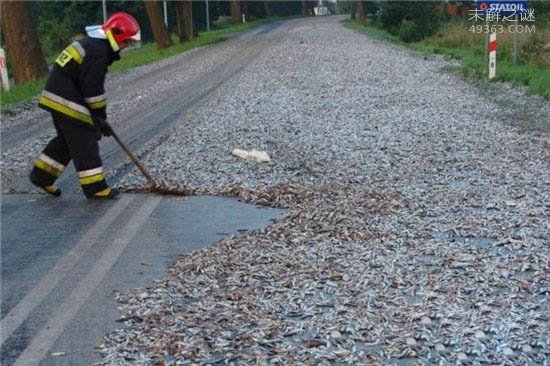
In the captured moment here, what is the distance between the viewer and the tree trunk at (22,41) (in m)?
21.0

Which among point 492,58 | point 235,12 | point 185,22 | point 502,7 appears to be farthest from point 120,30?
point 235,12

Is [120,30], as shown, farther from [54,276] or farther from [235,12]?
[235,12]

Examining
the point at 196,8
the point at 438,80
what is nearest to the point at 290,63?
the point at 438,80

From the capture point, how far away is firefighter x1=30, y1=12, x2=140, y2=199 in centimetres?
822

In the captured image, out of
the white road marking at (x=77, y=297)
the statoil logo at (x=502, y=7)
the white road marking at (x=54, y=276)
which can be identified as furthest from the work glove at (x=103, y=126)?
the statoil logo at (x=502, y=7)

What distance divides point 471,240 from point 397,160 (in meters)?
3.30

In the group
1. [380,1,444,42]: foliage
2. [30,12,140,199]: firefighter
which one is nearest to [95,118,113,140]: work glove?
[30,12,140,199]: firefighter

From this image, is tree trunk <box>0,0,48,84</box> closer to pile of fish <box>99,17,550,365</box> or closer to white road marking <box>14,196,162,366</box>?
pile of fish <box>99,17,550,365</box>

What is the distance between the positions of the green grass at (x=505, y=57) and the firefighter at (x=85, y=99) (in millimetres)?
9941

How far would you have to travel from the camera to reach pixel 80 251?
6.62 m

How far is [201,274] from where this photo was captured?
5.86 m

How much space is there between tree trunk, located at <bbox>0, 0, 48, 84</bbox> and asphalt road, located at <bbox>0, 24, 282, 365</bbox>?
12.2 meters

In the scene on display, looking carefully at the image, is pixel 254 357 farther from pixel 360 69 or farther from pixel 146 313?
pixel 360 69

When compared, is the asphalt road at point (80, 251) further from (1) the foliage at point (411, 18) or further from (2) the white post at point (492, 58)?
(1) the foliage at point (411, 18)
